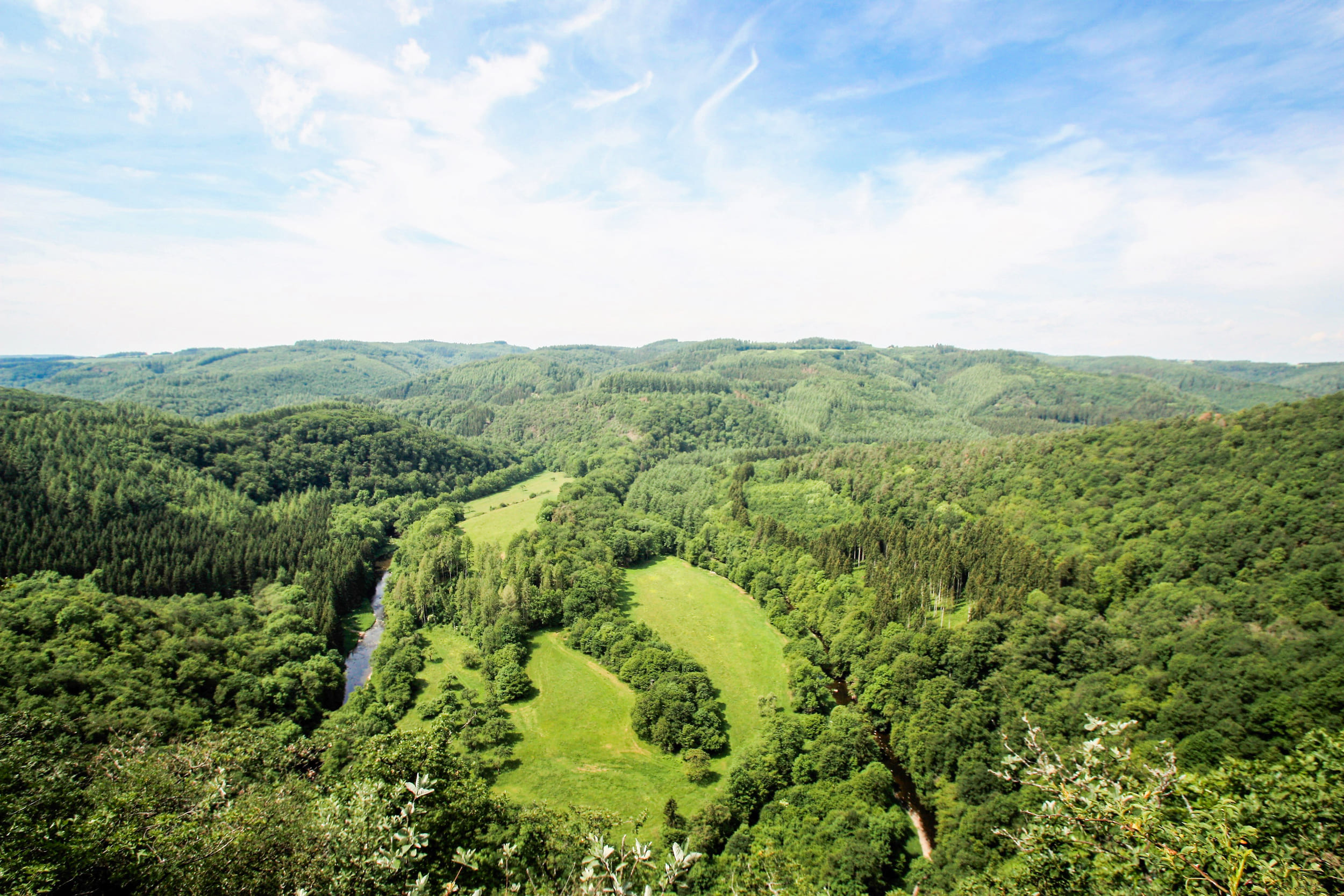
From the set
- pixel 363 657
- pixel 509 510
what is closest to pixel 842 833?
pixel 363 657

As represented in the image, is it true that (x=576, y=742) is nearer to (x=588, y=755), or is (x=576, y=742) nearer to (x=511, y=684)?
(x=588, y=755)

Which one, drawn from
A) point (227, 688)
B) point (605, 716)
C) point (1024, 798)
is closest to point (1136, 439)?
point (1024, 798)

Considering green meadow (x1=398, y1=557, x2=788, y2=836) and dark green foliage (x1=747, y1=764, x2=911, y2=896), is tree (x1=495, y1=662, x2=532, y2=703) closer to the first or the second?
green meadow (x1=398, y1=557, x2=788, y2=836)

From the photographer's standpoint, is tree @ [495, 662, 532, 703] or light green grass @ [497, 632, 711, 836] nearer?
light green grass @ [497, 632, 711, 836]

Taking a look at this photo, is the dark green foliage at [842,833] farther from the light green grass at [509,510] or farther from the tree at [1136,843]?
the light green grass at [509,510]

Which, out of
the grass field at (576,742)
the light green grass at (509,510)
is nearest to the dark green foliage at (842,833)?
the grass field at (576,742)

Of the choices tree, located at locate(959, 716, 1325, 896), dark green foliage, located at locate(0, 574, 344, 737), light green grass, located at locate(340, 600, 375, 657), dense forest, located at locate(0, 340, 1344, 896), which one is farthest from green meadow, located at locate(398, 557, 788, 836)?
tree, located at locate(959, 716, 1325, 896)
